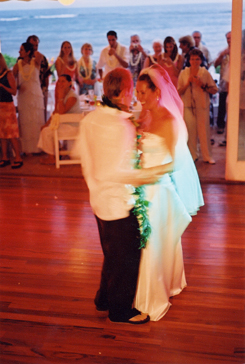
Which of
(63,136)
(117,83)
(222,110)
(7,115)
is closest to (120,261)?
(117,83)

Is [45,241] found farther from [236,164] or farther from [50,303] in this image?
[236,164]

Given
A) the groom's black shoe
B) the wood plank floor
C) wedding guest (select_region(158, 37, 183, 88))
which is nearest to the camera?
the wood plank floor

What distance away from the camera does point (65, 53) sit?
7.00m

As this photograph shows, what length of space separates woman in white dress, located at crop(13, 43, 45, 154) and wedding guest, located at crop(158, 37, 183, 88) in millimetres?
1743

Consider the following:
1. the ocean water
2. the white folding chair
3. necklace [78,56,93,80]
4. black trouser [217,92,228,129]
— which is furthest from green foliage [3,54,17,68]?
the ocean water

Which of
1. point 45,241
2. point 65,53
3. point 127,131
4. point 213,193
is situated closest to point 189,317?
point 127,131

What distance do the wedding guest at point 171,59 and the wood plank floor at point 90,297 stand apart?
7.74 feet

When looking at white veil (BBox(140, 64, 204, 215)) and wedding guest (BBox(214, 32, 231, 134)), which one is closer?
white veil (BBox(140, 64, 204, 215))

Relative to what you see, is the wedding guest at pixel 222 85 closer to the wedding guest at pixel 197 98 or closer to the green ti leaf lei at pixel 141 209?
the wedding guest at pixel 197 98

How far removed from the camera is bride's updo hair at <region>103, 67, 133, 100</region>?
2307 millimetres

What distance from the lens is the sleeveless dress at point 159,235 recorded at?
2.64 meters

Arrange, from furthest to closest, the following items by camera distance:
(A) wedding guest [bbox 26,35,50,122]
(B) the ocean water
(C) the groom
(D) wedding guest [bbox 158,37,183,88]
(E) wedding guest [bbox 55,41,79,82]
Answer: (B) the ocean water < (E) wedding guest [bbox 55,41,79,82] < (A) wedding guest [bbox 26,35,50,122] < (D) wedding guest [bbox 158,37,183,88] < (C) the groom

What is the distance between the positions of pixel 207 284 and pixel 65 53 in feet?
Result: 15.8

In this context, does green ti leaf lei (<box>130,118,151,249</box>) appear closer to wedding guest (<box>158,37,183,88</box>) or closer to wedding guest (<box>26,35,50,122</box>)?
wedding guest (<box>158,37,183,88</box>)
